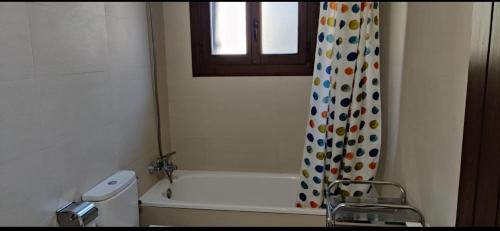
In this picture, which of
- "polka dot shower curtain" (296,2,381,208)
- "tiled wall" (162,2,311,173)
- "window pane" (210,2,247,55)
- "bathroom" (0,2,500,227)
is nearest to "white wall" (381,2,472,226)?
"bathroom" (0,2,500,227)

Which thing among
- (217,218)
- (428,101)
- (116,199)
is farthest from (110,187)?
(428,101)

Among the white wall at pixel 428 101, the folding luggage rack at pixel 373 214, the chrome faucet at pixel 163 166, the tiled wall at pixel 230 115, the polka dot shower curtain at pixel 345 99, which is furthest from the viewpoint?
the tiled wall at pixel 230 115

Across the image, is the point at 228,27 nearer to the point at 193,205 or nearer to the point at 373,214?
the point at 193,205

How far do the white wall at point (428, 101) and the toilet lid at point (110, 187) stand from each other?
4.33ft

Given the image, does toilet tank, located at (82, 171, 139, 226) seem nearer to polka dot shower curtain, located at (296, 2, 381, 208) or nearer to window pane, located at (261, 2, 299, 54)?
polka dot shower curtain, located at (296, 2, 381, 208)

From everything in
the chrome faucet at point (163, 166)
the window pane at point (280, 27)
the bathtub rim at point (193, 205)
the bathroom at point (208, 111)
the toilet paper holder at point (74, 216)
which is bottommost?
the bathtub rim at point (193, 205)

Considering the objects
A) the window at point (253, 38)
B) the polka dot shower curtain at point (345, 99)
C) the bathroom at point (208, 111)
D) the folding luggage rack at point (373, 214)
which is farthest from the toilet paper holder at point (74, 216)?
the window at point (253, 38)

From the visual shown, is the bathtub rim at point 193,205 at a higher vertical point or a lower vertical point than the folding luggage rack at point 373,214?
lower

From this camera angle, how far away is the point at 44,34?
1423mm

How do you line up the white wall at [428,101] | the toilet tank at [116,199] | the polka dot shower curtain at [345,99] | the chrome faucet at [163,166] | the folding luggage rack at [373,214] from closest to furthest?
the white wall at [428,101] < the folding luggage rack at [373,214] < the toilet tank at [116,199] < the polka dot shower curtain at [345,99] < the chrome faucet at [163,166]

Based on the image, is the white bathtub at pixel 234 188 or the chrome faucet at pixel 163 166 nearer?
the chrome faucet at pixel 163 166

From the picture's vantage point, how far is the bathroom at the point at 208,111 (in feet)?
3.96

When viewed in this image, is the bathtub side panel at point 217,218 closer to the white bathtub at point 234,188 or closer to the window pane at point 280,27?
the white bathtub at point 234,188

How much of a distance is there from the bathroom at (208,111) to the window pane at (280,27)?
16 millimetres
